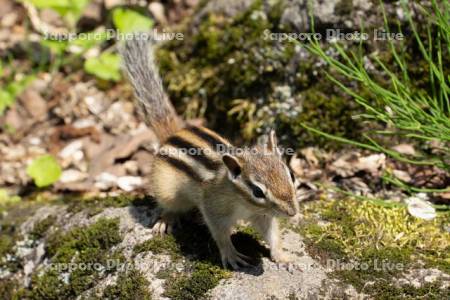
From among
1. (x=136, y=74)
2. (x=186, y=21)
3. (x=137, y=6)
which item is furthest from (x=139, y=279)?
(x=137, y=6)

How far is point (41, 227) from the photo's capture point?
430 centimetres

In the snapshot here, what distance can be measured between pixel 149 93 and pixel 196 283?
1483 mm

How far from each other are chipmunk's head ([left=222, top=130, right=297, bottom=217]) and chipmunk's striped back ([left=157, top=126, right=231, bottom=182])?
206 mm

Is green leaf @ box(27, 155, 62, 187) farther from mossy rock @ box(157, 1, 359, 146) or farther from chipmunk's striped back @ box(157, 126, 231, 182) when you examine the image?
chipmunk's striped back @ box(157, 126, 231, 182)

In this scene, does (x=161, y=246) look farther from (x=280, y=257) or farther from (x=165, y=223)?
(x=280, y=257)

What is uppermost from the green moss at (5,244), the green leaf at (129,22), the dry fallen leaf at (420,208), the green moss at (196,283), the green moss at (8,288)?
the green leaf at (129,22)

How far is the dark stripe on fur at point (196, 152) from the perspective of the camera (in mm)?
3524

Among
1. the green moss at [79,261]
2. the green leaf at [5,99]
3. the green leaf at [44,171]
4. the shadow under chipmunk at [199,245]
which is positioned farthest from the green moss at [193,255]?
the green leaf at [5,99]

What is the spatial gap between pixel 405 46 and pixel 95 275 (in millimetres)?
2815

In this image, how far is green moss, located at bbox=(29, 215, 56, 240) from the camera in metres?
4.29

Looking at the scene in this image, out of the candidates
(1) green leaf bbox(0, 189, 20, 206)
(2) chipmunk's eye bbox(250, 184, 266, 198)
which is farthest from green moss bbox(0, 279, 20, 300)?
(2) chipmunk's eye bbox(250, 184, 266, 198)

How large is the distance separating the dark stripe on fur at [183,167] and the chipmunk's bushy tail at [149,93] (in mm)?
395

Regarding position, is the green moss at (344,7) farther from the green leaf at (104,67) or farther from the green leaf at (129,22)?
the green leaf at (104,67)

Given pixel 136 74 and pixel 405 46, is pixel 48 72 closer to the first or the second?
pixel 136 74
